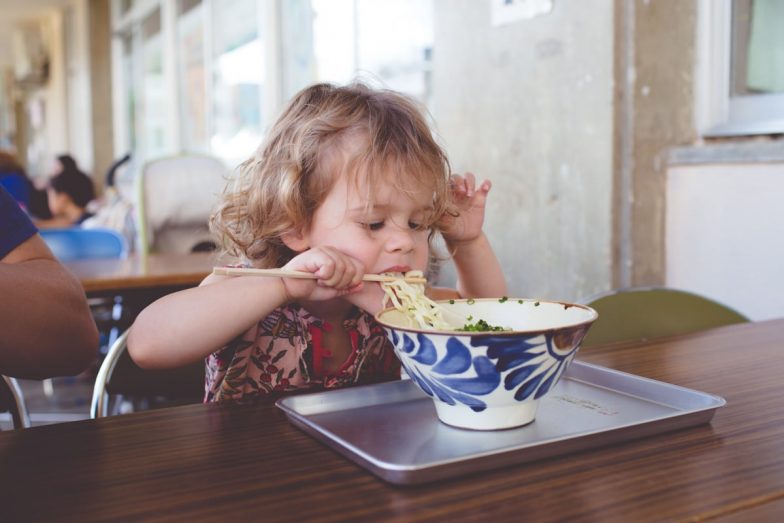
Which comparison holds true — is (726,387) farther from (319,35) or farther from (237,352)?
(319,35)

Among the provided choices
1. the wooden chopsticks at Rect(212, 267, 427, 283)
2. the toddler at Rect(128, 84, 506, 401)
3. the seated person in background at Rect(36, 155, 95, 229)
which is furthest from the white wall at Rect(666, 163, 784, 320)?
the seated person in background at Rect(36, 155, 95, 229)

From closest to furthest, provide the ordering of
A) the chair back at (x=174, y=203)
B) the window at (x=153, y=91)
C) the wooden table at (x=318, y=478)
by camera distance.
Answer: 1. the wooden table at (x=318, y=478)
2. the chair back at (x=174, y=203)
3. the window at (x=153, y=91)

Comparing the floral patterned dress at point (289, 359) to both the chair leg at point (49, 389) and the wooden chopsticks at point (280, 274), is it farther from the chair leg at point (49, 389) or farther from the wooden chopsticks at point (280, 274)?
the chair leg at point (49, 389)

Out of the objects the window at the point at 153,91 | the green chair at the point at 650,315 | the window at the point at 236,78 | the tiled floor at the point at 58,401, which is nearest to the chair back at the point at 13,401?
the green chair at the point at 650,315

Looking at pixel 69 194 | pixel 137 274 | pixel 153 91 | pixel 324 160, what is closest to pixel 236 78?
pixel 69 194

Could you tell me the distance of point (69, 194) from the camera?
6188 mm

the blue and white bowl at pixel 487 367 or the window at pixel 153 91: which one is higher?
the window at pixel 153 91

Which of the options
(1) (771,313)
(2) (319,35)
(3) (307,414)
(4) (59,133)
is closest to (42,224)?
(2) (319,35)

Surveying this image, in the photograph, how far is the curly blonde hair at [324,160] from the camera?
1196 millimetres

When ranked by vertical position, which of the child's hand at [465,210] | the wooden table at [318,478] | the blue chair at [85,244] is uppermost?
the child's hand at [465,210]

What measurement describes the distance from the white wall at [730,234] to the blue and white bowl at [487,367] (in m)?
1.75

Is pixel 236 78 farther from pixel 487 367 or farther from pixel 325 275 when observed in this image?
pixel 487 367

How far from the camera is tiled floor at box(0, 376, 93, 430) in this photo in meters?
3.68

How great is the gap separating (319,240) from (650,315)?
2.38ft
